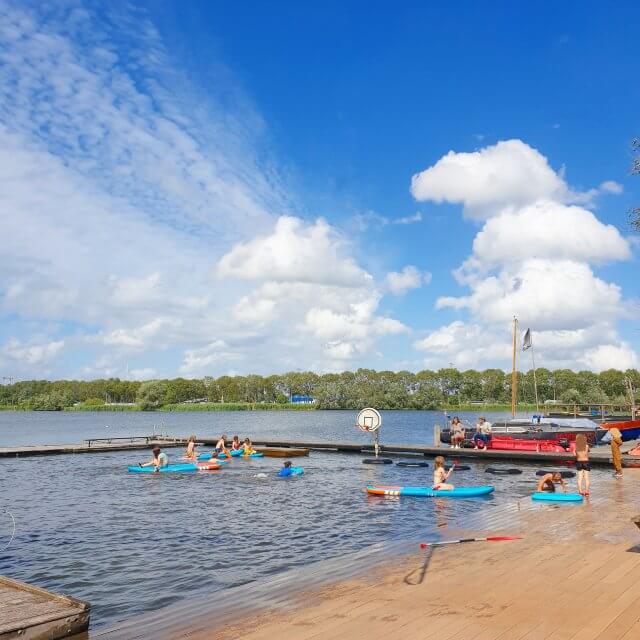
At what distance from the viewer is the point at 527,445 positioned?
119 ft

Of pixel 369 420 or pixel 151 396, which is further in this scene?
pixel 151 396

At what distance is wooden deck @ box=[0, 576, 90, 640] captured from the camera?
23.3 ft

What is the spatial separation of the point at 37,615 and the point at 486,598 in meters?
5.84

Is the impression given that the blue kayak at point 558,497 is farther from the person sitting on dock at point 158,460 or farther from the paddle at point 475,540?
the person sitting on dock at point 158,460

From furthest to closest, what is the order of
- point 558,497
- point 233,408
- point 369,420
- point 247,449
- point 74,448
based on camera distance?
point 233,408 → point 74,448 → point 247,449 → point 369,420 → point 558,497

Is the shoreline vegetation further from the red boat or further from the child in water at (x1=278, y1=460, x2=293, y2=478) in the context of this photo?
the child in water at (x1=278, y1=460, x2=293, y2=478)

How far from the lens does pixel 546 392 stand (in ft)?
596

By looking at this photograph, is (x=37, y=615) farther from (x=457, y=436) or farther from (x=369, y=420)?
(x=457, y=436)

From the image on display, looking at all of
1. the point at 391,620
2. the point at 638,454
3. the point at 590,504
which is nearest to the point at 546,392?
the point at 638,454

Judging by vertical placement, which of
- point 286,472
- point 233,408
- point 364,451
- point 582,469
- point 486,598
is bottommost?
point 233,408

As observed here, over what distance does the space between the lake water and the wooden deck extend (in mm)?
2396

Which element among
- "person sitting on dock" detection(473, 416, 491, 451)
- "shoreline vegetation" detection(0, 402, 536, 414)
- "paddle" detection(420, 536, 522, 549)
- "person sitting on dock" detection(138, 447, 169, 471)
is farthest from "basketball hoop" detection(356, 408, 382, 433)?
"shoreline vegetation" detection(0, 402, 536, 414)

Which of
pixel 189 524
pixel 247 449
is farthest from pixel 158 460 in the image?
pixel 189 524

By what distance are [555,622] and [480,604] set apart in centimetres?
114
